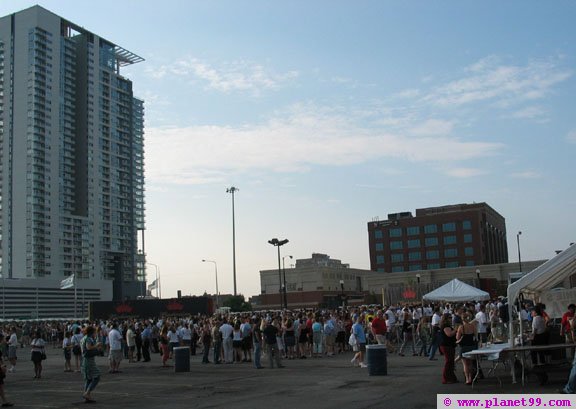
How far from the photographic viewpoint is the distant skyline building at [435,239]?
11575 cm

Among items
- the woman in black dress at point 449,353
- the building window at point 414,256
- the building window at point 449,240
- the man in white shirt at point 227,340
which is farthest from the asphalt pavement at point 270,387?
the building window at point 414,256

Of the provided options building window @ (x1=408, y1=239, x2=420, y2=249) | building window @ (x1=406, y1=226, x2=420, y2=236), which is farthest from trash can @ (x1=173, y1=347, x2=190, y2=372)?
building window @ (x1=408, y1=239, x2=420, y2=249)

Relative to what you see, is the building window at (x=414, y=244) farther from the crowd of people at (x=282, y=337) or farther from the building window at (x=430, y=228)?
the crowd of people at (x=282, y=337)

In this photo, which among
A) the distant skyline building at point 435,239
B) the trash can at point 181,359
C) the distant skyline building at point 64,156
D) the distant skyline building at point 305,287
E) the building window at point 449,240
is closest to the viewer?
the trash can at point 181,359

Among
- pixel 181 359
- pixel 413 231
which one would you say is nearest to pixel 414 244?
pixel 413 231

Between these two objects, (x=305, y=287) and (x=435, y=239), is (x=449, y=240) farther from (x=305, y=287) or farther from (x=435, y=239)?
(x=305, y=287)

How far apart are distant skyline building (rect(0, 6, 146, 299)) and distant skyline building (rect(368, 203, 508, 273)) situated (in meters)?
71.7

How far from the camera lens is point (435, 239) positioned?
11888 centimetres

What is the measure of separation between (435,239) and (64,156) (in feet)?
286

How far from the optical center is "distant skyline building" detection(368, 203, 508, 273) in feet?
380

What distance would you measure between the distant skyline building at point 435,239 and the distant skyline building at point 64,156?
71749mm

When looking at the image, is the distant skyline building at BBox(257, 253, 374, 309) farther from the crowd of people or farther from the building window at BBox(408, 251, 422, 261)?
the crowd of people

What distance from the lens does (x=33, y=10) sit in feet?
471

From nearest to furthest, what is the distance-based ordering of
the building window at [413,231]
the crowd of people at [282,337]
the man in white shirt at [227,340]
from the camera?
the crowd of people at [282,337], the man in white shirt at [227,340], the building window at [413,231]
